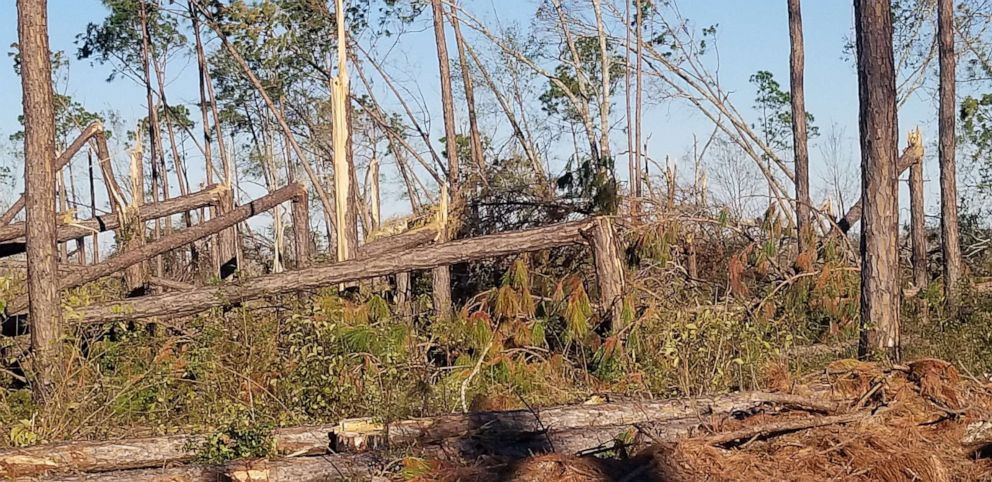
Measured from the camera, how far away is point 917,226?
1247cm

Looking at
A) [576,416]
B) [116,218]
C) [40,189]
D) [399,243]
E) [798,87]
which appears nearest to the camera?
[576,416]

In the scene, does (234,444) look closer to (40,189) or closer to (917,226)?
(40,189)

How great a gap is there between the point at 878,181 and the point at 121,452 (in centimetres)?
546

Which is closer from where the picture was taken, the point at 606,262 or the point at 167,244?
the point at 606,262

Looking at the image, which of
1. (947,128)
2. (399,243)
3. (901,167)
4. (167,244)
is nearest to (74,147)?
(167,244)

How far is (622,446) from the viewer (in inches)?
220

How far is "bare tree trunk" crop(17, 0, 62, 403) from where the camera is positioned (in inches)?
283

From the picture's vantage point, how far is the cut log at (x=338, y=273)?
808cm

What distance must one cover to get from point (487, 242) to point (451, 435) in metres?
3.02

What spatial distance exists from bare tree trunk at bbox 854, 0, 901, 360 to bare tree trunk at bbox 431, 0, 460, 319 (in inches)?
139

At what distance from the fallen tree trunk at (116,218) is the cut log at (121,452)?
469cm

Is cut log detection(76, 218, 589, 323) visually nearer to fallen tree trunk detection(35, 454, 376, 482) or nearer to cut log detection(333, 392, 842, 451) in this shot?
cut log detection(333, 392, 842, 451)

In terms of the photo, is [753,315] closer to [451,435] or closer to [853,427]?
[853,427]

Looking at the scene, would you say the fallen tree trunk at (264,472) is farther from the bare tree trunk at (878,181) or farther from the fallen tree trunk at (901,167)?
the fallen tree trunk at (901,167)
